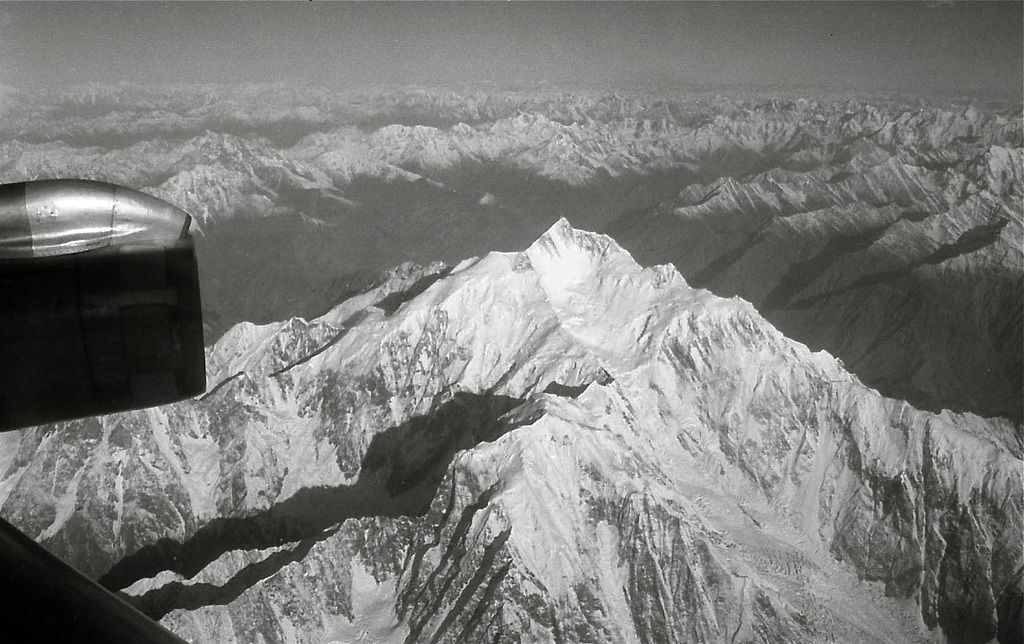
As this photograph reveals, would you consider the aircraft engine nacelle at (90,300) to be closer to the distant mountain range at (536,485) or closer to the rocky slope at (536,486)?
the rocky slope at (536,486)

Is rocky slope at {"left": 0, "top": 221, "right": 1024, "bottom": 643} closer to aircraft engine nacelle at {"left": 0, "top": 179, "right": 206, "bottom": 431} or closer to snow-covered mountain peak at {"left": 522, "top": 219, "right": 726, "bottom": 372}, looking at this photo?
snow-covered mountain peak at {"left": 522, "top": 219, "right": 726, "bottom": 372}

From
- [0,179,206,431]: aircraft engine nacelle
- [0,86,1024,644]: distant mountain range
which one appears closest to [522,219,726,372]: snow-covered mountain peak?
[0,86,1024,644]: distant mountain range

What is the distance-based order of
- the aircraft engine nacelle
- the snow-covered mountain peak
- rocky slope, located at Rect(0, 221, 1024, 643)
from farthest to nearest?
the snow-covered mountain peak
rocky slope, located at Rect(0, 221, 1024, 643)
the aircraft engine nacelle

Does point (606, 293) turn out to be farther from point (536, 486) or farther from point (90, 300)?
point (90, 300)

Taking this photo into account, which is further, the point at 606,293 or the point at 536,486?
the point at 606,293

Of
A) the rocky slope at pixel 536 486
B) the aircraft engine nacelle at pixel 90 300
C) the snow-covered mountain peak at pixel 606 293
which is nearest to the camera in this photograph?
the aircraft engine nacelle at pixel 90 300

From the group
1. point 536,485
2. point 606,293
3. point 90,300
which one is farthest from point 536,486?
point 90,300

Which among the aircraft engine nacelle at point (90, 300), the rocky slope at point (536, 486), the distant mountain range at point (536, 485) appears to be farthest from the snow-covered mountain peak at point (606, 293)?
the aircraft engine nacelle at point (90, 300)

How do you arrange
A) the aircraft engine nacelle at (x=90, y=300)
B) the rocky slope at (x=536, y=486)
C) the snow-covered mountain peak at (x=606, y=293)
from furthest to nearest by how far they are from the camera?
the snow-covered mountain peak at (x=606, y=293) → the rocky slope at (x=536, y=486) → the aircraft engine nacelle at (x=90, y=300)
